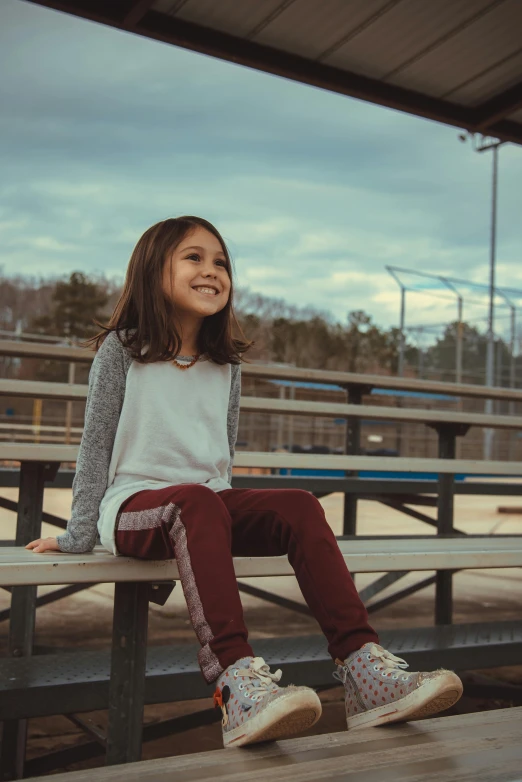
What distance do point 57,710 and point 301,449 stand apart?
485 inches

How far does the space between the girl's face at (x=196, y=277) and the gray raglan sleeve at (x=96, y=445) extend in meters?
0.18

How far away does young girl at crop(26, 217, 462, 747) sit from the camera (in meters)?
1.31

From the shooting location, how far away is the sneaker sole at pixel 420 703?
4.21 ft

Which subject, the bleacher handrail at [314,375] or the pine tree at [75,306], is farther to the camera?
the pine tree at [75,306]

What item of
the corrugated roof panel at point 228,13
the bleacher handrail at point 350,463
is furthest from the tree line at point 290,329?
the bleacher handrail at point 350,463

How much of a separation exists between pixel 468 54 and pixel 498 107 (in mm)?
396

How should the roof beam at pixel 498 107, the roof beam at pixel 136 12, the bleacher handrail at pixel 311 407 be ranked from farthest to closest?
the roof beam at pixel 498 107 < the roof beam at pixel 136 12 < the bleacher handrail at pixel 311 407

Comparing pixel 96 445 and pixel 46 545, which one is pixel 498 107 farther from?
pixel 46 545

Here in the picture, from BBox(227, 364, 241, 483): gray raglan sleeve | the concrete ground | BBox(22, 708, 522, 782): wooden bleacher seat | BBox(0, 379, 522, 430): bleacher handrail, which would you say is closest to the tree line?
the concrete ground

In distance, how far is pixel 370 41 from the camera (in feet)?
10.8

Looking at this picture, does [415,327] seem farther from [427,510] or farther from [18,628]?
[18,628]

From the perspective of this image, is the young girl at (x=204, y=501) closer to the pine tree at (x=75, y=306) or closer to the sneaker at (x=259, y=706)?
the sneaker at (x=259, y=706)

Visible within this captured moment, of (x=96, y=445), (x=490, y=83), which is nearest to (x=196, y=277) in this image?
(x=96, y=445)

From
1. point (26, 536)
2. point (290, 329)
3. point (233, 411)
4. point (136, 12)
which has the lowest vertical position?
point (26, 536)
